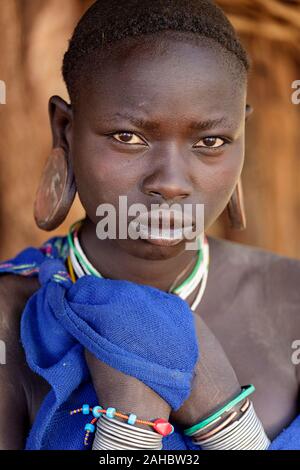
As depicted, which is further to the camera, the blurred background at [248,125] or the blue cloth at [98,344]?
the blurred background at [248,125]

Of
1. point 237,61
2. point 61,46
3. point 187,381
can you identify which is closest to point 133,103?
point 237,61

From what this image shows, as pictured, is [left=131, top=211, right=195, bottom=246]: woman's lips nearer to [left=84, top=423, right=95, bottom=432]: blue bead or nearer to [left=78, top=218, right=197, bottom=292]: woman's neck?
[left=78, top=218, right=197, bottom=292]: woman's neck

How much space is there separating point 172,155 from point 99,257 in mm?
341

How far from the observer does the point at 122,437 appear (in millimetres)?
1312

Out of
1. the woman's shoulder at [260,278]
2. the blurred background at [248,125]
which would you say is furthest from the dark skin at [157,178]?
the blurred background at [248,125]

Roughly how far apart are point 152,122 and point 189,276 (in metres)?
0.43

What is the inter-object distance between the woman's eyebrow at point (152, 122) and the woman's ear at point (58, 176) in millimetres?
215

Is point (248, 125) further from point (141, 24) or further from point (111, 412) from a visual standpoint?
point (111, 412)

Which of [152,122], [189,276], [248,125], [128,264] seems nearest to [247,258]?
[189,276]

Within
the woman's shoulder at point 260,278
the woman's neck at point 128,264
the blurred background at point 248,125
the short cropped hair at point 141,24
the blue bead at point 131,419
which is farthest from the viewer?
the blurred background at point 248,125

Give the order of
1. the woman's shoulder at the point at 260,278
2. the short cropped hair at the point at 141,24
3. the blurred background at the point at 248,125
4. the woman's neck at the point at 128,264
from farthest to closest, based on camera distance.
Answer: the blurred background at the point at 248,125 → the woman's shoulder at the point at 260,278 → the woman's neck at the point at 128,264 → the short cropped hair at the point at 141,24

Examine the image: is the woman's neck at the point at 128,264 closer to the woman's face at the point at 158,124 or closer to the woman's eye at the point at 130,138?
the woman's face at the point at 158,124

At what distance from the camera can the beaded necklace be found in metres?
1.62

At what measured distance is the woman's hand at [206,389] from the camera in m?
1.40
